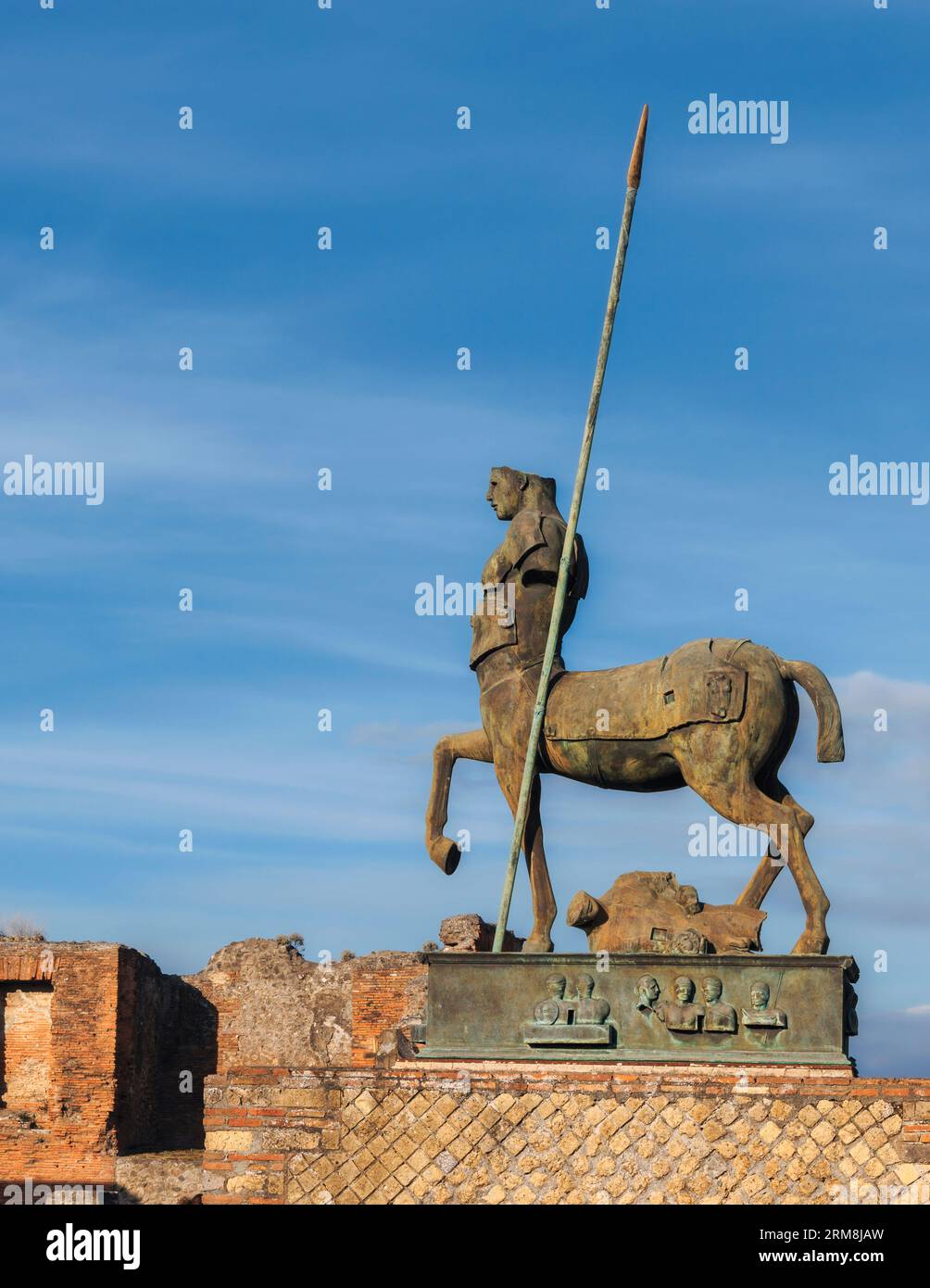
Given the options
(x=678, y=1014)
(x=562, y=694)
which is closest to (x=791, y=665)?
(x=562, y=694)

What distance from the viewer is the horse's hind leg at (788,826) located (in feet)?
41.3

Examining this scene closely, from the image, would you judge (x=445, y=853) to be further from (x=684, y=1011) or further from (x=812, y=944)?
(x=812, y=944)

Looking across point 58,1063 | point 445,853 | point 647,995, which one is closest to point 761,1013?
point 647,995

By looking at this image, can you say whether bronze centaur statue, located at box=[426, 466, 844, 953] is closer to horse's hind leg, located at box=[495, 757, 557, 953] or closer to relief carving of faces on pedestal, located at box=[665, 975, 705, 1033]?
horse's hind leg, located at box=[495, 757, 557, 953]

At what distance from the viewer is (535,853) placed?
44.0 ft

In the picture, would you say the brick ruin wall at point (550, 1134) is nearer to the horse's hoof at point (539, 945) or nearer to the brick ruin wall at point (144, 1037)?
the horse's hoof at point (539, 945)

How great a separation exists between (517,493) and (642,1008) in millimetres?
3533

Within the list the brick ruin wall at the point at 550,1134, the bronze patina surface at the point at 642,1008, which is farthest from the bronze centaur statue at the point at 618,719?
the brick ruin wall at the point at 550,1134

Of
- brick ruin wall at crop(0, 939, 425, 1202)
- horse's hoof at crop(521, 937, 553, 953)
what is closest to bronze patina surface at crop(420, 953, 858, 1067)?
horse's hoof at crop(521, 937, 553, 953)

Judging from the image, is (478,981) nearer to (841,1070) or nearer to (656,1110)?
(656,1110)

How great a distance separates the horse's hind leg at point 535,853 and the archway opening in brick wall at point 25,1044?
14172 millimetres

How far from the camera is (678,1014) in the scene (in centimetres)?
1243

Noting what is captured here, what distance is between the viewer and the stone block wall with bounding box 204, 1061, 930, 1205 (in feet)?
39.6
